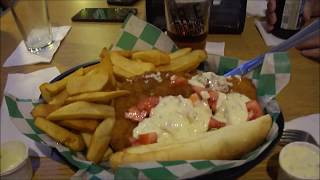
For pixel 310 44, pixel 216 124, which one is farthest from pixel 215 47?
pixel 216 124

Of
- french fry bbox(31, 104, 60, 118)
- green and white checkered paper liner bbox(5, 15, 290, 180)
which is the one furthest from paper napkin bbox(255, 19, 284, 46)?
french fry bbox(31, 104, 60, 118)

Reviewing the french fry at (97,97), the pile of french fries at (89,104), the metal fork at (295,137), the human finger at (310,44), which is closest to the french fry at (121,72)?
the pile of french fries at (89,104)

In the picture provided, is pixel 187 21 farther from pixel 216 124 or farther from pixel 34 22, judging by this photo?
pixel 34 22

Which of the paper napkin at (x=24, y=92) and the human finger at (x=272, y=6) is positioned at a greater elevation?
the human finger at (x=272, y=6)

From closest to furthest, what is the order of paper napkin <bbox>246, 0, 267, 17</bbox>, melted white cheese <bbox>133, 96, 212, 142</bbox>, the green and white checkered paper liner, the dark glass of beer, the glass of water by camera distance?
the green and white checkered paper liner, melted white cheese <bbox>133, 96, 212, 142</bbox>, the dark glass of beer, the glass of water, paper napkin <bbox>246, 0, 267, 17</bbox>

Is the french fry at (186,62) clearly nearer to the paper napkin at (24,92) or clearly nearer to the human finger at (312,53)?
the paper napkin at (24,92)

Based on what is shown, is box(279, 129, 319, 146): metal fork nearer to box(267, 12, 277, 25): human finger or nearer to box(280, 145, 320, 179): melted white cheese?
box(280, 145, 320, 179): melted white cheese
